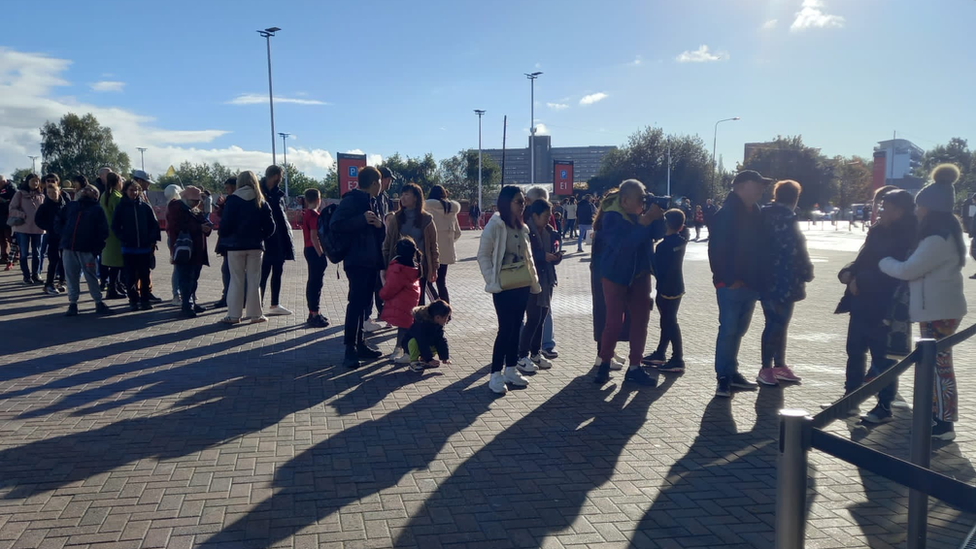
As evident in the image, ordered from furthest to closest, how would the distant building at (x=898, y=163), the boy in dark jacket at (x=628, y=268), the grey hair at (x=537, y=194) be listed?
the distant building at (x=898, y=163), the grey hair at (x=537, y=194), the boy in dark jacket at (x=628, y=268)

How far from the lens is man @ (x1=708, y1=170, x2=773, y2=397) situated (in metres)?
6.02

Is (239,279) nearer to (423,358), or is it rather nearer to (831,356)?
(423,358)

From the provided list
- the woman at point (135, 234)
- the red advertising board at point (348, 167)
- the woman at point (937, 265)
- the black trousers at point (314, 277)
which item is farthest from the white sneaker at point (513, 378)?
the red advertising board at point (348, 167)

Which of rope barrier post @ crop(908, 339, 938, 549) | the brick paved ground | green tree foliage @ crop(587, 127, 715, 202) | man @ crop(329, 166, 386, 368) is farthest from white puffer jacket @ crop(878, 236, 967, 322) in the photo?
green tree foliage @ crop(587, 127, 715, 202)

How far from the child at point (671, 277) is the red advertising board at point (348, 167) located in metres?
18.5

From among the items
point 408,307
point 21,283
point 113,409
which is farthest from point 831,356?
point 21,283

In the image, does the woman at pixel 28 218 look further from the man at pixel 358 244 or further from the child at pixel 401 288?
the child at pixel 401 288

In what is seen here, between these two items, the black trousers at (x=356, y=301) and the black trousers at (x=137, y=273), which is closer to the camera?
the black trousers at (x=356, y=301)

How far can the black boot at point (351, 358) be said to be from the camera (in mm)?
6926

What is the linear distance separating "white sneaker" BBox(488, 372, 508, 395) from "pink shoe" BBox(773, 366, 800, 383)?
2.52m

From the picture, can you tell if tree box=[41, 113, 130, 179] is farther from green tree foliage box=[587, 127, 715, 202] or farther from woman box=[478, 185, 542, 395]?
woman box=[478, 185, 542, 395]

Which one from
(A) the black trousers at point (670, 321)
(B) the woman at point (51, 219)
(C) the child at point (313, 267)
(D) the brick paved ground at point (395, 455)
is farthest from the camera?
(B) the woman at point (51, 219)

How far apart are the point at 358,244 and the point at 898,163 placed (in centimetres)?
12203

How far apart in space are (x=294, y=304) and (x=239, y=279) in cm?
200
